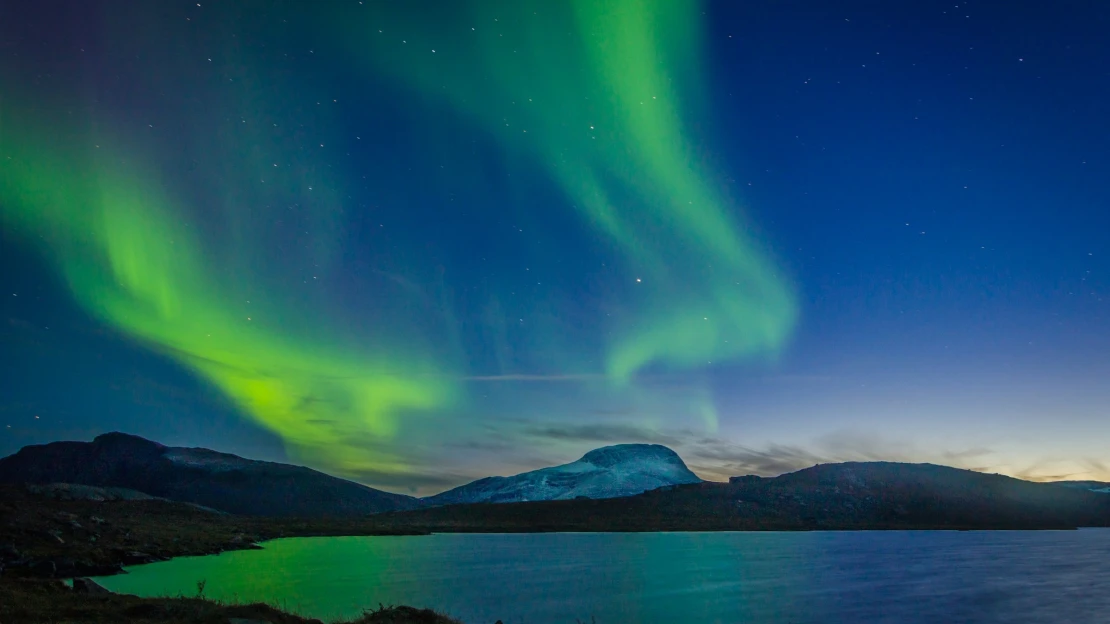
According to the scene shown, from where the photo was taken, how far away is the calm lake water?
36969 mm

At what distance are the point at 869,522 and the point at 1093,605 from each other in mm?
161686

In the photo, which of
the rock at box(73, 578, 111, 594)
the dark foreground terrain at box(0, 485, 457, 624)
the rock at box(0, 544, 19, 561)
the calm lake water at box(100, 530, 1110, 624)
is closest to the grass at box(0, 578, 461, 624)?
the dark foreground terrain at box(0, 485, 457, 624)

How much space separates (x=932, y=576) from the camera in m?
56.9

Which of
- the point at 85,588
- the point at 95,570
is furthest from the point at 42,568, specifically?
the point at 85,588

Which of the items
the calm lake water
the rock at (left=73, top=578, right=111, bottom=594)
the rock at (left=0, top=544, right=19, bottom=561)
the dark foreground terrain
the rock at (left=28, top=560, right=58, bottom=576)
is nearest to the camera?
the dark foreground terrain

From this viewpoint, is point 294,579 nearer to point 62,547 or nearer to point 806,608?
point 62,547

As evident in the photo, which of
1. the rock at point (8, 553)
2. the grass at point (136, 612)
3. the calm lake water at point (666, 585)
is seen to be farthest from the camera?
the rock at point (8, 553)

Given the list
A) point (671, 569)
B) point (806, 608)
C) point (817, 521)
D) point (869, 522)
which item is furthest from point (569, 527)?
point (806, 608)

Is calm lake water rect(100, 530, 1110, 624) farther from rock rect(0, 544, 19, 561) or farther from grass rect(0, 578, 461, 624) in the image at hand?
grass rect(0, 578, 461, 624)

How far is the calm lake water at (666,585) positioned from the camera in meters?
37.0

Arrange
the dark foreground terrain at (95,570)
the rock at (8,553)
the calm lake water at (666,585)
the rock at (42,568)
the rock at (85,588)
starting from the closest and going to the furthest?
the dark foreground terrain at (95,570), the rock at (85,588), the calm lake water at (666,585), the rock at (42,568), the rock at (8,553)

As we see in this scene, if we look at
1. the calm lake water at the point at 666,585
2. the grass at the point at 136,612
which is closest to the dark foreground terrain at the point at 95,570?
the grass at the point at 136,612

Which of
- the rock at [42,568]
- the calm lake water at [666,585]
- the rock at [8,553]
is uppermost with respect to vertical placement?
the rock at [8,553]

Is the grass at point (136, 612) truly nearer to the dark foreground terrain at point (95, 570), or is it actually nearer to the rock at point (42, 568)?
the dark foreground terrain at point (95, 570)
